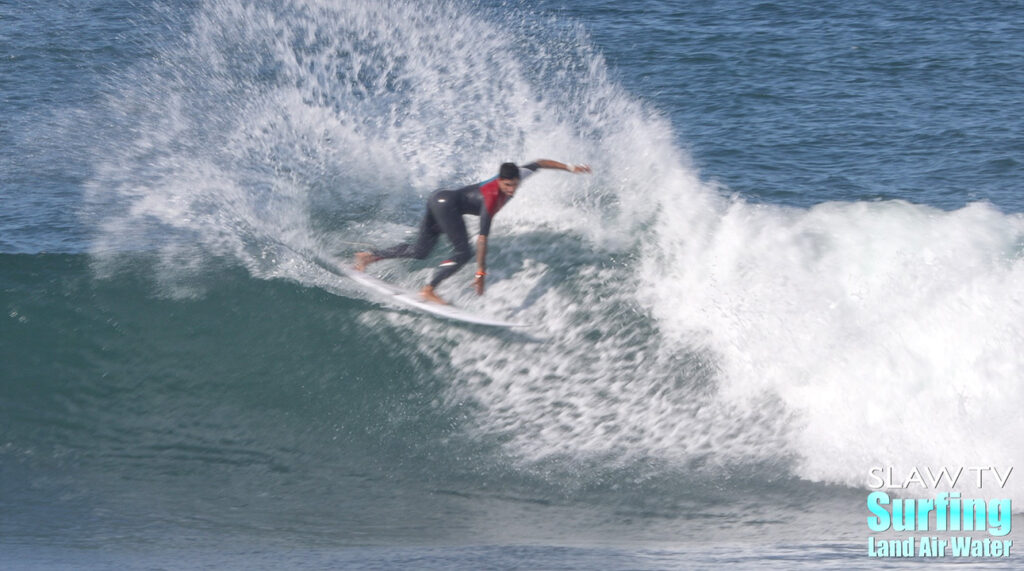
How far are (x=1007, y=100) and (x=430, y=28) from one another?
1012 centimetres

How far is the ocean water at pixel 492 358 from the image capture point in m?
7.85

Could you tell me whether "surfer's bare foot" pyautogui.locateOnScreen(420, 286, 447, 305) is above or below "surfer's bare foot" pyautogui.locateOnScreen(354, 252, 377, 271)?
below

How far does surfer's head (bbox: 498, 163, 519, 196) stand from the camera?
912 centimetres

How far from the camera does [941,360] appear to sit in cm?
902

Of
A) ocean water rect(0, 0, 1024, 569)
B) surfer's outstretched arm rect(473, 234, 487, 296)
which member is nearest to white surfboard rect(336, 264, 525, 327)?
ocean water rect(0, 0, 1024, 569)

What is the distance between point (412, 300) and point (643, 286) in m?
2.21

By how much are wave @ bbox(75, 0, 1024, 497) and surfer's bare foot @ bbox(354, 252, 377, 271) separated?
0.45 m

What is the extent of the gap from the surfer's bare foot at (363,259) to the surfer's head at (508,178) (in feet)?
5.49

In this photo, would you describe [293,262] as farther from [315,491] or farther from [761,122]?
[761,122]

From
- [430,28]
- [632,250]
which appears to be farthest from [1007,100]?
[632,250]

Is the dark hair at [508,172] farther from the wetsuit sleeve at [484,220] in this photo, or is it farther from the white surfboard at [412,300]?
the white surfboard at [412,300]

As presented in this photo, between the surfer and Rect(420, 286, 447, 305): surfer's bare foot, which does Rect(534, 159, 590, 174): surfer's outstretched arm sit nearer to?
the surfer

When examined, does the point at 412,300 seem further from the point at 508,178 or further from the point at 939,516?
the point at 939,516

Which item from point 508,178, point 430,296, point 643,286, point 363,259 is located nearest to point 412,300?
point 430,296
